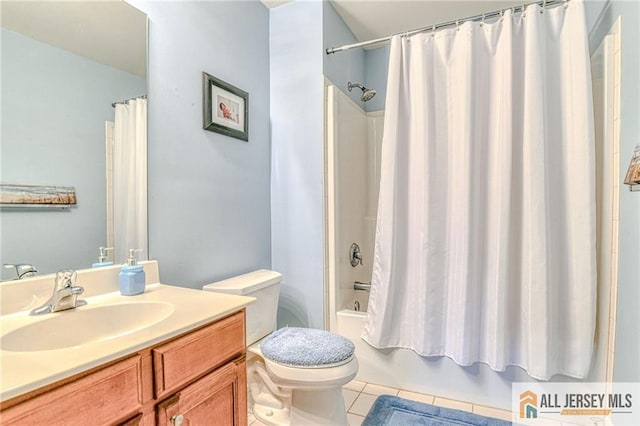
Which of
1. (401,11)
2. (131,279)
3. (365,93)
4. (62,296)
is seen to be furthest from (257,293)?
(401,11)

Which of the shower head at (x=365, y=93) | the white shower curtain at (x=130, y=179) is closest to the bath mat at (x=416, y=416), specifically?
the white shower curtain at (x=130, y=179)

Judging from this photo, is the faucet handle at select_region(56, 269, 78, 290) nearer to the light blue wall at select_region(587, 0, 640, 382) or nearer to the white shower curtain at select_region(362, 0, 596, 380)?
the white shower curtain at select_region(362, 0, 596, 380)

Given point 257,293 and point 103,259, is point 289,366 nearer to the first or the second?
point 257,293

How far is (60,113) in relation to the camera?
3.48ft

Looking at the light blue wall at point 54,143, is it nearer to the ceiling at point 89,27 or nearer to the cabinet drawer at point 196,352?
the ceiling at point 89,27

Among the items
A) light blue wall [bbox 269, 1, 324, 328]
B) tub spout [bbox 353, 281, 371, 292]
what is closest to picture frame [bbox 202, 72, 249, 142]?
light blue wall [bbox 269, 1, 324, 328]

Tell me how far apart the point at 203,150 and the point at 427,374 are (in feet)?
5.60

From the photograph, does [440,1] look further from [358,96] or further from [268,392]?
[268,392]

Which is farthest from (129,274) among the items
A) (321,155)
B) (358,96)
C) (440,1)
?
(440,1)

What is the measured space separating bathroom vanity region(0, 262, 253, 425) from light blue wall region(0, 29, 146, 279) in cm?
14

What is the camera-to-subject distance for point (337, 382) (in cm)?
134

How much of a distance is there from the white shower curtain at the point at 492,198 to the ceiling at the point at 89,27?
1246mm

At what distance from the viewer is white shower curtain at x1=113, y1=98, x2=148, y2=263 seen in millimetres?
1228

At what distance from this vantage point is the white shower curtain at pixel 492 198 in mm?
1509
